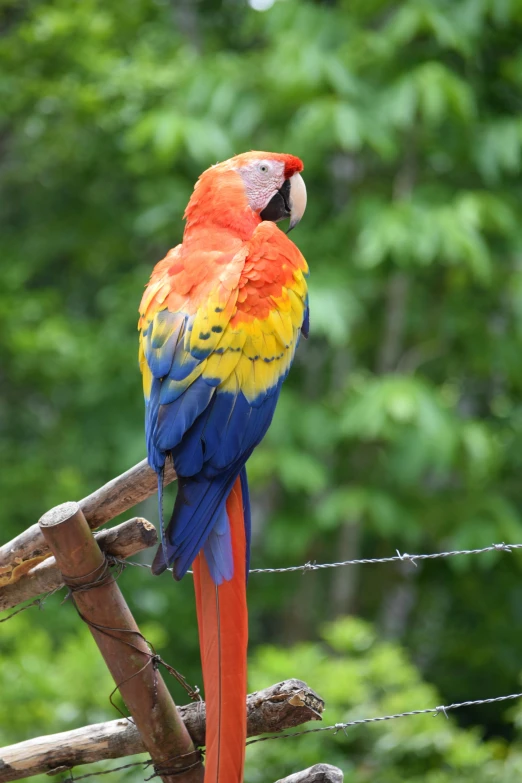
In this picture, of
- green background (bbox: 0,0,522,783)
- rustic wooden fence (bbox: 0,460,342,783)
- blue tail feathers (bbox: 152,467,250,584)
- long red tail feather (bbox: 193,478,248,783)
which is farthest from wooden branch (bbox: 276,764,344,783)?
green background (bbox: 0,0,522,783)

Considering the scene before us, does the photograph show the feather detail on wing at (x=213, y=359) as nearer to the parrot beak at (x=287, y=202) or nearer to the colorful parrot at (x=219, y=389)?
the colorful parrot at (x=219, y=389)

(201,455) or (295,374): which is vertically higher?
(295,374)

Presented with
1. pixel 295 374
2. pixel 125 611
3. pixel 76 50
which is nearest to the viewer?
pixel 125 611

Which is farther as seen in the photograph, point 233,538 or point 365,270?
point 365,270

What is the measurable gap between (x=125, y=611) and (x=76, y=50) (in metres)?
2.72

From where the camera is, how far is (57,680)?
2729 mm

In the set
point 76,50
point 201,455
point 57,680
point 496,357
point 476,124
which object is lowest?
point 201,455

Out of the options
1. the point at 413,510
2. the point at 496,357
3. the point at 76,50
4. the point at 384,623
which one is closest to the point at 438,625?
the point at 384,623

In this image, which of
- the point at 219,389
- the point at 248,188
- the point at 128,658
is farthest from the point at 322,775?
the point at 248,188

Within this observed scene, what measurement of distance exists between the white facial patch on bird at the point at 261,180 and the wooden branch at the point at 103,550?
2.01ft

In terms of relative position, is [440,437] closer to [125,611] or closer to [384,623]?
[384,623]

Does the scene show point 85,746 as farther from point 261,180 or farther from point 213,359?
point 261,180

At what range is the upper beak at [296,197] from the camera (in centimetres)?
158

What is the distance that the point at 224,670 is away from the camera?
1.13 meters
